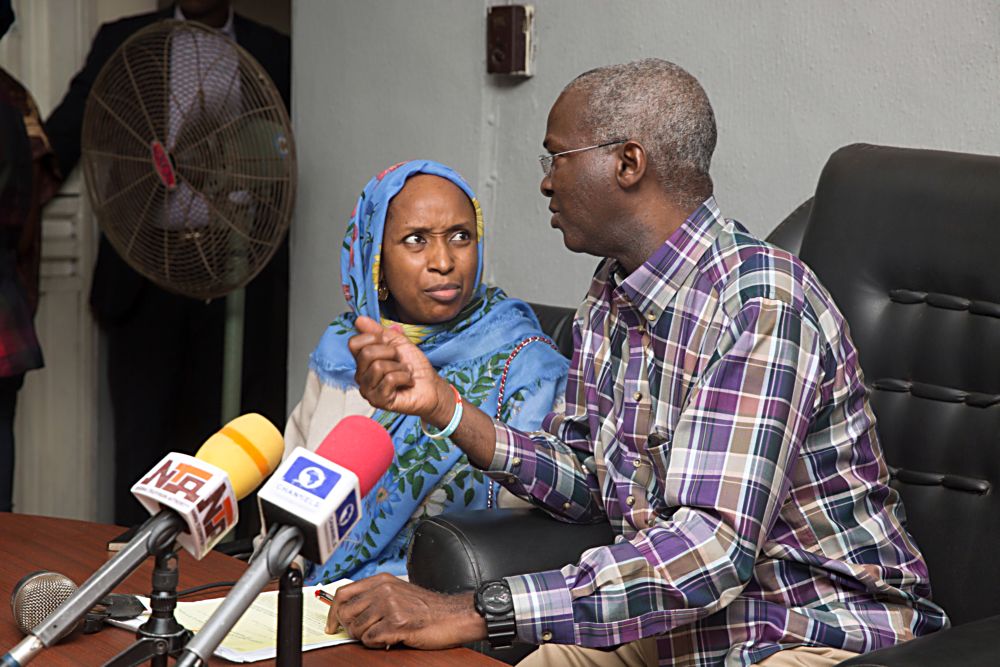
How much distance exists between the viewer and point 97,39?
359 cm

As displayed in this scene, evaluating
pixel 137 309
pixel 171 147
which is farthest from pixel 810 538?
pixel 137 309

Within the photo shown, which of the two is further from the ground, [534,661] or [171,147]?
[171,147]

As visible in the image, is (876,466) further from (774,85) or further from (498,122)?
(498,122)

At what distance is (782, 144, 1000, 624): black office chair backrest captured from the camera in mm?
1523

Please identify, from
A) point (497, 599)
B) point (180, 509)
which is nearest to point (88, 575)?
point (497, 599)

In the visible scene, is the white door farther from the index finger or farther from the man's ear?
the index finger

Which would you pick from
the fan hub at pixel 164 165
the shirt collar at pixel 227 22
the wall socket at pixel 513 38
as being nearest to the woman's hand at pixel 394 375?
the wall socket at pixel 513 38

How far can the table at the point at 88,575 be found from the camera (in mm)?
1226

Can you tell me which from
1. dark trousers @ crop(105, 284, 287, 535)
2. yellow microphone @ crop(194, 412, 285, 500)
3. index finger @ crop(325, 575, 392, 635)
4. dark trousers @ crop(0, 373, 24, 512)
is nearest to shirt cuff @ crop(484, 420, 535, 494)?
index finger @ crop(325, 575, 392, 635)

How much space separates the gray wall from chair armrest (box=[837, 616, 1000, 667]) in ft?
3.15

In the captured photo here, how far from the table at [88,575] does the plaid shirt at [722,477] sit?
0.17m

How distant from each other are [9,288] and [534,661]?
6.30 ft

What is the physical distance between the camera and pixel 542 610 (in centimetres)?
134

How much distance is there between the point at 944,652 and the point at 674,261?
0.59 metres
